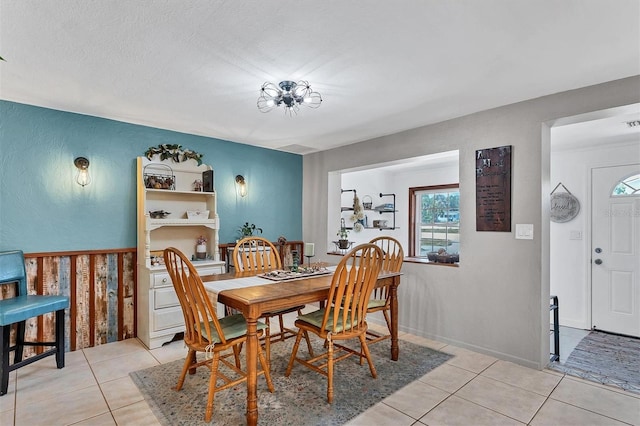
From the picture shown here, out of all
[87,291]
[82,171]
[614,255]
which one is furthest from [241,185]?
[614,255]

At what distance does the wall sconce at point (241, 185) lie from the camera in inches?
178

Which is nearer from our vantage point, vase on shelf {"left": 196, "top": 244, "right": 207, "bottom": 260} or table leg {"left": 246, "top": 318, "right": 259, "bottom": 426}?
table leg {"left": 246, "top": 318, "right": 259, "bottom": 426}

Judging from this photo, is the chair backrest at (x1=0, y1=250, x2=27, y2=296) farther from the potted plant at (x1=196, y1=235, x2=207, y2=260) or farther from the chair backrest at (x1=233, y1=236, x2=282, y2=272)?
the chair backrest at (x1=233, y1=236, x2=282, y2=272)

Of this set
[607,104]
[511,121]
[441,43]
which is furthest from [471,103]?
[441,43]

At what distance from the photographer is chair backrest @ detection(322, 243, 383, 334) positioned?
2.35 metres

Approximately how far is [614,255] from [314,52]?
4.39 m

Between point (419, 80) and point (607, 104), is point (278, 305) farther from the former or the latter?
point (607, 104)

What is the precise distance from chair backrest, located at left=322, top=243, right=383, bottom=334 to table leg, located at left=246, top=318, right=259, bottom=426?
0.55 m

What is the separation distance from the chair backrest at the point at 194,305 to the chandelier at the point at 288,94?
138 centimetres

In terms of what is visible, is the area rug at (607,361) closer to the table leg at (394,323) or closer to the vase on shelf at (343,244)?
the table leg at (394,323)

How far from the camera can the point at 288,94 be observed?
8.61 feet

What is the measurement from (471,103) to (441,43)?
46.6 inches

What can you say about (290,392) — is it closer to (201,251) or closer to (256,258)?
(256,258)

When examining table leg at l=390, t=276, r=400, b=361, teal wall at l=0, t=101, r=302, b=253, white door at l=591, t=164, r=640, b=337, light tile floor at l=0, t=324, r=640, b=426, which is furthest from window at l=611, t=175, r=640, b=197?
teal wall at l=0, t=101, r=302, b=253
